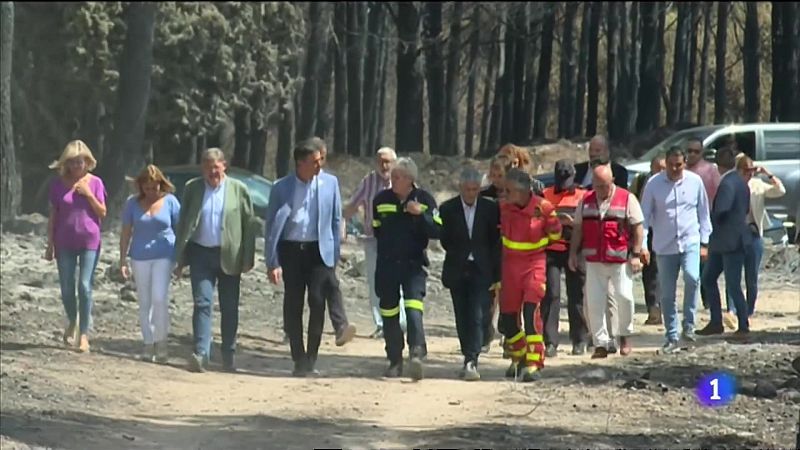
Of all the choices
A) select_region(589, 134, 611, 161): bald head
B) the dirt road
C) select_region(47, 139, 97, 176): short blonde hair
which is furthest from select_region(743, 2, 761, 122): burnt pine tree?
select_region(47, 139, 97, 176): short blonde hair

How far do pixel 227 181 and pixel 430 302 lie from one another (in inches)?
273

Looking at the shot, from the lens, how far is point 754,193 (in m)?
18.0

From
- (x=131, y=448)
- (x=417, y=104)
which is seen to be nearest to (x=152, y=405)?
(x=131, y=448)

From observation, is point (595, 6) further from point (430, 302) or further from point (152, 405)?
point (152, 405)

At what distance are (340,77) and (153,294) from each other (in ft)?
128

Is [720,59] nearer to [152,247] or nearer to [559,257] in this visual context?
[559,257]

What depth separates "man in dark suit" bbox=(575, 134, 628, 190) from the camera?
51.2ft

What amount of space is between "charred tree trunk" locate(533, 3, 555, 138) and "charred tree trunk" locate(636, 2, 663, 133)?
2684 millimetres

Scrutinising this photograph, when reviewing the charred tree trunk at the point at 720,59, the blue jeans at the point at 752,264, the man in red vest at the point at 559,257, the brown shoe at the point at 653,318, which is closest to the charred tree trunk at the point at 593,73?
the charred tree trunk at the point at 720,59

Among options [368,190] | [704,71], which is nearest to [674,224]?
[368,190]

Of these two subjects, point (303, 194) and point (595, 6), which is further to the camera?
point (595, 6)

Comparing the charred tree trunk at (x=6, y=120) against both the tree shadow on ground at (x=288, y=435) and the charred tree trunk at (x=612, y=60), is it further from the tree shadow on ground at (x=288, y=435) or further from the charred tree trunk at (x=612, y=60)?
the charred tree trunk at (x=612, y=60)

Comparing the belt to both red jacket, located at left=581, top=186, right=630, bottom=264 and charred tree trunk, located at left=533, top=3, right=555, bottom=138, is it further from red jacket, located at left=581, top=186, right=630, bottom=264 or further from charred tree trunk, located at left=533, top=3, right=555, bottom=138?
charred tree trunk, located at left=533, top=3, right=555, bottom=138

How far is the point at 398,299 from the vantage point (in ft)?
47.4
